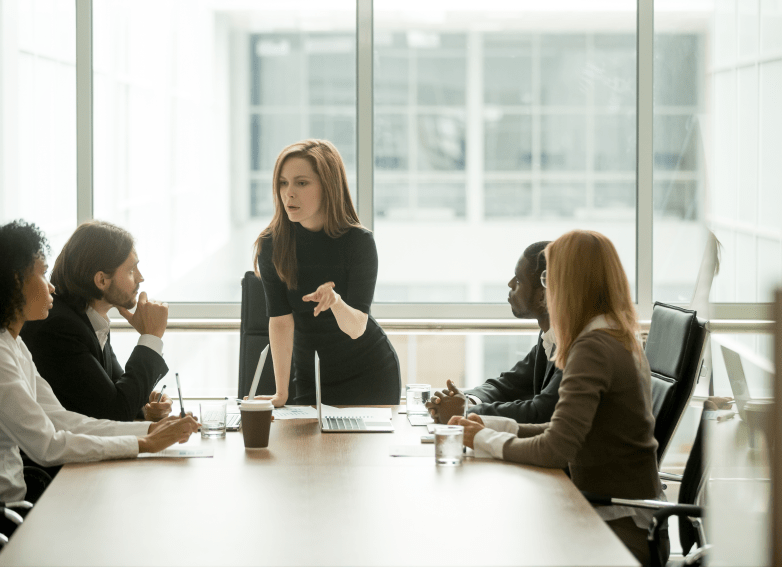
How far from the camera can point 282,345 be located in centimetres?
278

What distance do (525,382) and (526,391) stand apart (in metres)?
0.03

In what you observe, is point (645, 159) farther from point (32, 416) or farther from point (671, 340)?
point (32, 416)

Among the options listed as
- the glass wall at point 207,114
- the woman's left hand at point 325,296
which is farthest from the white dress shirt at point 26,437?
the glass wall at point 207,114

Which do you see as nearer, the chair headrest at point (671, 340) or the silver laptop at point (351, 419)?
the chair headrest at point (671, 340)

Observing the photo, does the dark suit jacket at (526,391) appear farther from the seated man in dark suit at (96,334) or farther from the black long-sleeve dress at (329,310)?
the seated man in dark suit at (96,334)

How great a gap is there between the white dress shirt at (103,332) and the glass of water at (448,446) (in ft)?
3.39

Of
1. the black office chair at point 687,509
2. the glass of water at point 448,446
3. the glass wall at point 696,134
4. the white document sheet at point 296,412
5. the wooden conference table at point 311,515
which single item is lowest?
the black office chair at point 687,509

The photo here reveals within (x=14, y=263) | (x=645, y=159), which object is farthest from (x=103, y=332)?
(x=645, y=159)

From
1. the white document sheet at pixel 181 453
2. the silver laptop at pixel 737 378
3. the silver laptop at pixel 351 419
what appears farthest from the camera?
the silver laptop at pixel 351 419

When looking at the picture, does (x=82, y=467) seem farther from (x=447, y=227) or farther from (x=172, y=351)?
(x=447, y=227)

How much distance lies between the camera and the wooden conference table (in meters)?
1.35

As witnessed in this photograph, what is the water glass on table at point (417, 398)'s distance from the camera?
2543 mm

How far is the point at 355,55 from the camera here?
4.36m

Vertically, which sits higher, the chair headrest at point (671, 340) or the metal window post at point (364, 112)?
the metal window post at point (364, 112)
